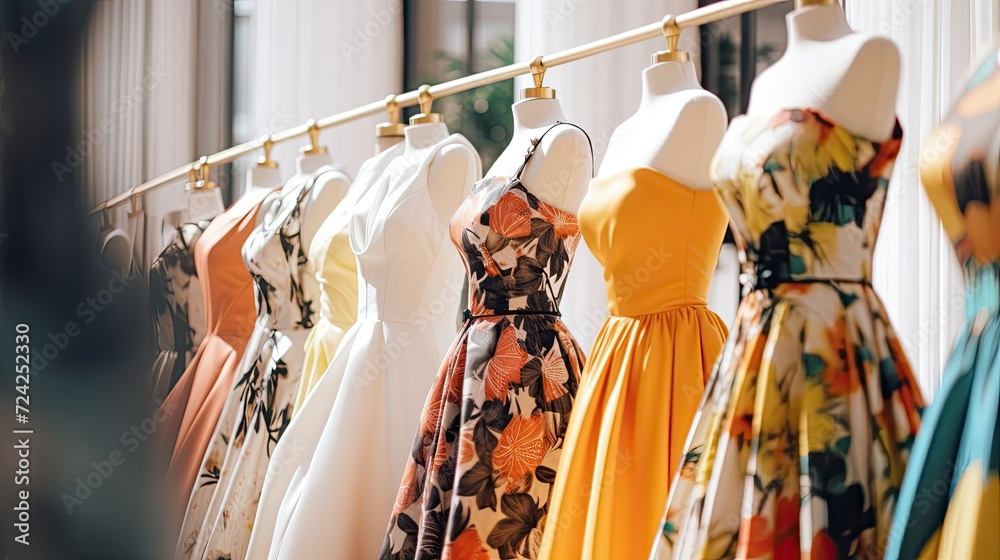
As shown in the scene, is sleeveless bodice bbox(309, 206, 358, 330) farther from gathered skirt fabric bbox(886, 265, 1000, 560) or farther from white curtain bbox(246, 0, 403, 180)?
gathered skirt fabric bbox(886, 265, 1000, 560)

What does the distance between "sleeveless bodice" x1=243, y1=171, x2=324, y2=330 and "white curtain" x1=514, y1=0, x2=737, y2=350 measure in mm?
611

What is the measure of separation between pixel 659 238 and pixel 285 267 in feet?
3.52

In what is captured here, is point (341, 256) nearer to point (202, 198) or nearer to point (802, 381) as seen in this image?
point (202, 198)

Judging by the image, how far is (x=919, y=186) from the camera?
1.49 meters

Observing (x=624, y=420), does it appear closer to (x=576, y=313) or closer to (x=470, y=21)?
(x=576, y=313)

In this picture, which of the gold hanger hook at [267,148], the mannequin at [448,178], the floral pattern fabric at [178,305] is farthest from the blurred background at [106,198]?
the mannequin at [448,178]

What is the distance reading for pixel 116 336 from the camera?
165cm

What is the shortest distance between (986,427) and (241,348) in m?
1.87

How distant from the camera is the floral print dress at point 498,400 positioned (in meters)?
1.44

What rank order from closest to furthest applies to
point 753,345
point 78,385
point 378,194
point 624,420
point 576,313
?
point 753,345
point 624,420
point 78,385
point 378,194
point 576,313

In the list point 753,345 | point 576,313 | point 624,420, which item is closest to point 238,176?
point 576,313

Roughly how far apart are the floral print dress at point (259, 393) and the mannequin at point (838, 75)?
1251mm

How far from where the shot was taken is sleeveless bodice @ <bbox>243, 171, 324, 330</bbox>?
2.09m

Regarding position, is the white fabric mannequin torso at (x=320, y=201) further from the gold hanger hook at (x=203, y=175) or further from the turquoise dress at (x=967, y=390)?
the turquoise dress at (x=967, y=390)
